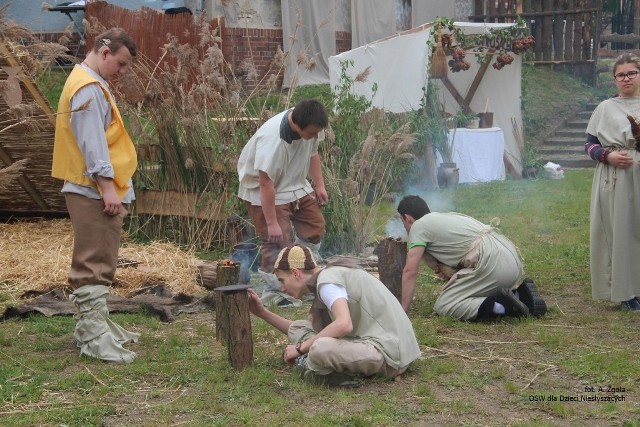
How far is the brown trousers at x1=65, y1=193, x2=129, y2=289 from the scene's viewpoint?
5.48 meters

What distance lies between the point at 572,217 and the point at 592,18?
27.9 ft

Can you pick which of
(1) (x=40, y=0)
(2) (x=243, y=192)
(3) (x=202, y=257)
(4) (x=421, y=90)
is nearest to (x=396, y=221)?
(3) (x=202, y=257)

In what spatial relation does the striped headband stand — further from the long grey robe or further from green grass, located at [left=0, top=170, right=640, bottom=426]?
the long grey robe

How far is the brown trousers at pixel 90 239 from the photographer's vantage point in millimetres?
5480

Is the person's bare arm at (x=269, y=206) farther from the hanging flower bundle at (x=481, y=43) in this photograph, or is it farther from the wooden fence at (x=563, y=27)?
the wooden fence at (x=563, y=27)

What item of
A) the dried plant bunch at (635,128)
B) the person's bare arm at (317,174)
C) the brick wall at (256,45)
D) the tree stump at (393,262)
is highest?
the brick wall at (256,45)

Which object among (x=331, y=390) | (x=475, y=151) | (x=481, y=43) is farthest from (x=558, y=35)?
(x=331, y=390)

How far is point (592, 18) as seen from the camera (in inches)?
714

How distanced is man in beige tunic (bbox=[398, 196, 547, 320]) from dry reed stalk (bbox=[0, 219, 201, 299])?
2177 millimetres

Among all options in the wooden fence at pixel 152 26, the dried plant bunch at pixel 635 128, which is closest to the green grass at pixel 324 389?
the dried plant bunch at pixel 635 128

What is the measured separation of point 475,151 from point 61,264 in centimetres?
711

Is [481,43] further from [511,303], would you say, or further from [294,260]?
[294,260]

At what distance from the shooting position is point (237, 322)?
206 inches

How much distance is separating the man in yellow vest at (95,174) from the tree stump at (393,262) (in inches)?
84.2
